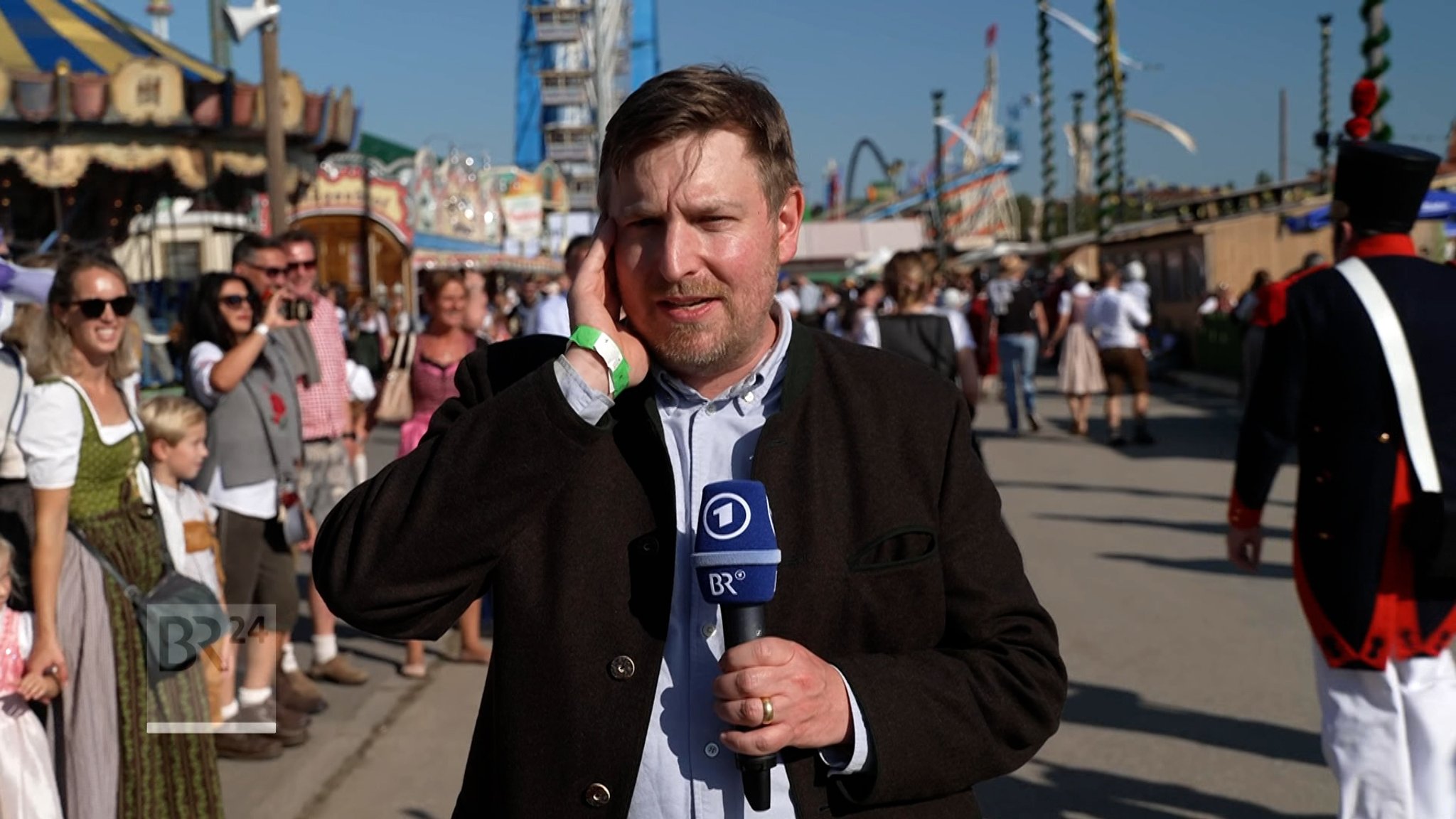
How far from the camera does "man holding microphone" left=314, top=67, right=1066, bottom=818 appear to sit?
1.93 metres

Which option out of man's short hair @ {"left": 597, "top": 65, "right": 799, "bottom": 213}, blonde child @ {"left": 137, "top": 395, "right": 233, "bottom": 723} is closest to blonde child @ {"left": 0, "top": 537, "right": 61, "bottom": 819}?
blonde child @ {"left": 137, "top": 395, "right": 233, "bottom": 723}

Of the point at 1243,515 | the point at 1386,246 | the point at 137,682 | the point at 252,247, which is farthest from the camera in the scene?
the point at 252,247

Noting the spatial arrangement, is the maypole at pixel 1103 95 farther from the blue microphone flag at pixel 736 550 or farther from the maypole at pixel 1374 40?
the blue microphone flag at pixel 736 550

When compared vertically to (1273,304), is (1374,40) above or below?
above

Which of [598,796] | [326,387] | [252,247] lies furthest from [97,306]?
[598,796]

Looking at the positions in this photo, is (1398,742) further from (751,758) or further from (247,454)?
(247,454)

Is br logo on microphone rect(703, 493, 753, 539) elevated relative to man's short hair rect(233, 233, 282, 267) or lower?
lower

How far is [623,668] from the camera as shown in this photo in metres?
1.97

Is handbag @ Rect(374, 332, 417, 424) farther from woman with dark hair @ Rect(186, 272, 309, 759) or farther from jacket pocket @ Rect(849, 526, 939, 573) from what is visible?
jacket pocket @ Rect(849, 526, 939, 573)

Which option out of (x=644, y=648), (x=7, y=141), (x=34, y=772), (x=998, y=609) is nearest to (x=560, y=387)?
(x=644, y=648)

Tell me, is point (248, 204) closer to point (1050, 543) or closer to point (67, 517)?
point (1050, 543)

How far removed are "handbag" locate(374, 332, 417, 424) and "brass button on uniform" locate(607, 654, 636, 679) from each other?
5309mm

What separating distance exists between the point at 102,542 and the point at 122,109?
7.88 m

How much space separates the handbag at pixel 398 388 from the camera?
723cm
